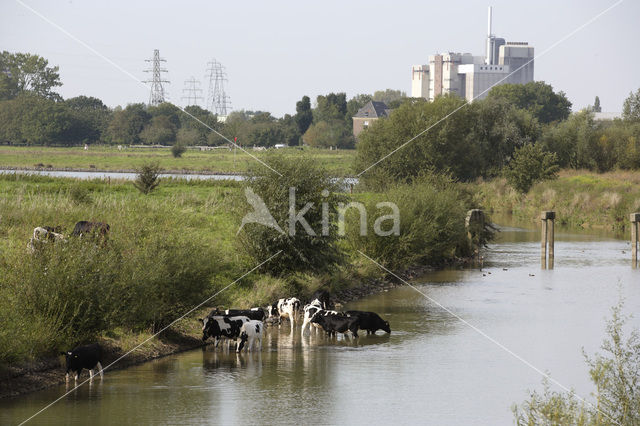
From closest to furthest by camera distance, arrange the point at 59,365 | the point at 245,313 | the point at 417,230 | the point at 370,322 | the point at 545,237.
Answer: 1. the point at 59,365
2. the point at 245,313
3. the point at 370,322
4. the point at 417,230
5. the point at 545,237

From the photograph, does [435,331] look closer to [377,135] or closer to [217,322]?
[217,322]

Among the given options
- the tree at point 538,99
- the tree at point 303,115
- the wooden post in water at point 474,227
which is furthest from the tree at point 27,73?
the wooden post in water at point 474,227

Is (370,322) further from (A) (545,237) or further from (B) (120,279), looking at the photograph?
(A) (545,237)

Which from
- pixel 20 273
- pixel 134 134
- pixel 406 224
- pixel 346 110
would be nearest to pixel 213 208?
pixel 406 224

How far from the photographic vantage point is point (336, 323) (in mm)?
18219

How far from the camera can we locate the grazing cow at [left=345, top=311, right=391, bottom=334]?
18516 mm

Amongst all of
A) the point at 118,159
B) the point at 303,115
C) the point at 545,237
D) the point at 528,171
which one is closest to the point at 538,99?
the point at 303,115

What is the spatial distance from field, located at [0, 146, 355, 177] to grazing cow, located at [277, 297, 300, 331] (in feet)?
167

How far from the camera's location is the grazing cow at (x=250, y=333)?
1630cm

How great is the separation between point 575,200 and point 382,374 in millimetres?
41022

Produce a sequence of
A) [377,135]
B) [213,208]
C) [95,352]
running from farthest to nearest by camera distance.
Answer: [377,135] < [213,208] < [95,352]

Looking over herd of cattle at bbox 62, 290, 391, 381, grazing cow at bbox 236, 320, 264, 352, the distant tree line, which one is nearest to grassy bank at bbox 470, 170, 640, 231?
the distant tree line

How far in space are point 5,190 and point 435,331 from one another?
78.4 feet

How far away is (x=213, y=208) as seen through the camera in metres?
34.1
